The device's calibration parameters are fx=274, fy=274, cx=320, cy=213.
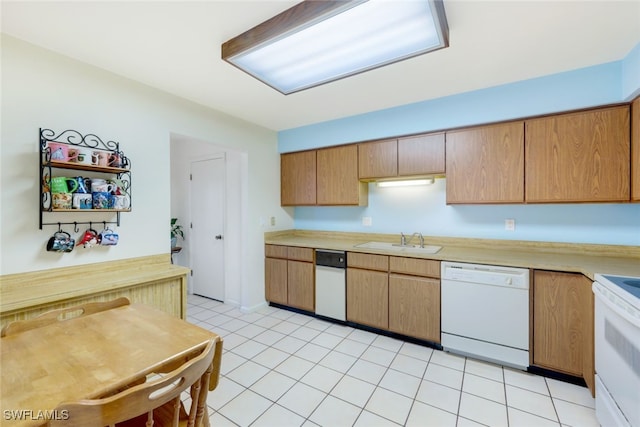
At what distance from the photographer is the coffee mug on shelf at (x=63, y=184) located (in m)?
1.82

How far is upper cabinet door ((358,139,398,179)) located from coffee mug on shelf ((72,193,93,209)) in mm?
2475

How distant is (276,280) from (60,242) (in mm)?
2175

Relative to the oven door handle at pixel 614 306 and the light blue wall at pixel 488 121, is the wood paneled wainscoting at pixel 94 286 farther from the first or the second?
the oven door handle at pixel 614 306

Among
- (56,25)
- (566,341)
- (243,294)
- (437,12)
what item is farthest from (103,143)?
(566,341)

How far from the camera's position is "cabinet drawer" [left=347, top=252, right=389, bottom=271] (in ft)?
9.06

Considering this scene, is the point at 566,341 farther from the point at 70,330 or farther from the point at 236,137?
the point at 236,137

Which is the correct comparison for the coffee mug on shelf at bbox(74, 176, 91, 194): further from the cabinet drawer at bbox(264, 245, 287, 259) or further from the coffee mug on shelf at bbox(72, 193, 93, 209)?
the cabinet drawer at bbox(264, 245, 287, 259)

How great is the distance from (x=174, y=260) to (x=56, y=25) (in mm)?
3398

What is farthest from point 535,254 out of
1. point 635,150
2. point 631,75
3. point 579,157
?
point 631,75

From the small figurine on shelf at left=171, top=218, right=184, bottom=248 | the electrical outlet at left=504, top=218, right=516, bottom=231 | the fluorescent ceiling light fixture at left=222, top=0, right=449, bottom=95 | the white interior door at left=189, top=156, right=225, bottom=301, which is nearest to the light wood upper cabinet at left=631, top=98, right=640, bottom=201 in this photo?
the electrical outlet at left=504, top=218, right=516, bottom=231

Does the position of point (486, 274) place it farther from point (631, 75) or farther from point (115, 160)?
point (115, 160)

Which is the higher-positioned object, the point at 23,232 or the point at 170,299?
the point at 23,232

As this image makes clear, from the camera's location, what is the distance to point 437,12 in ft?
4.50

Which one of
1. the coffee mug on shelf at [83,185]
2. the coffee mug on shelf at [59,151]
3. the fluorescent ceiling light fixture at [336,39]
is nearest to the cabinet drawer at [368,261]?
the fluorescent ceiling light fixture at [336,39]
